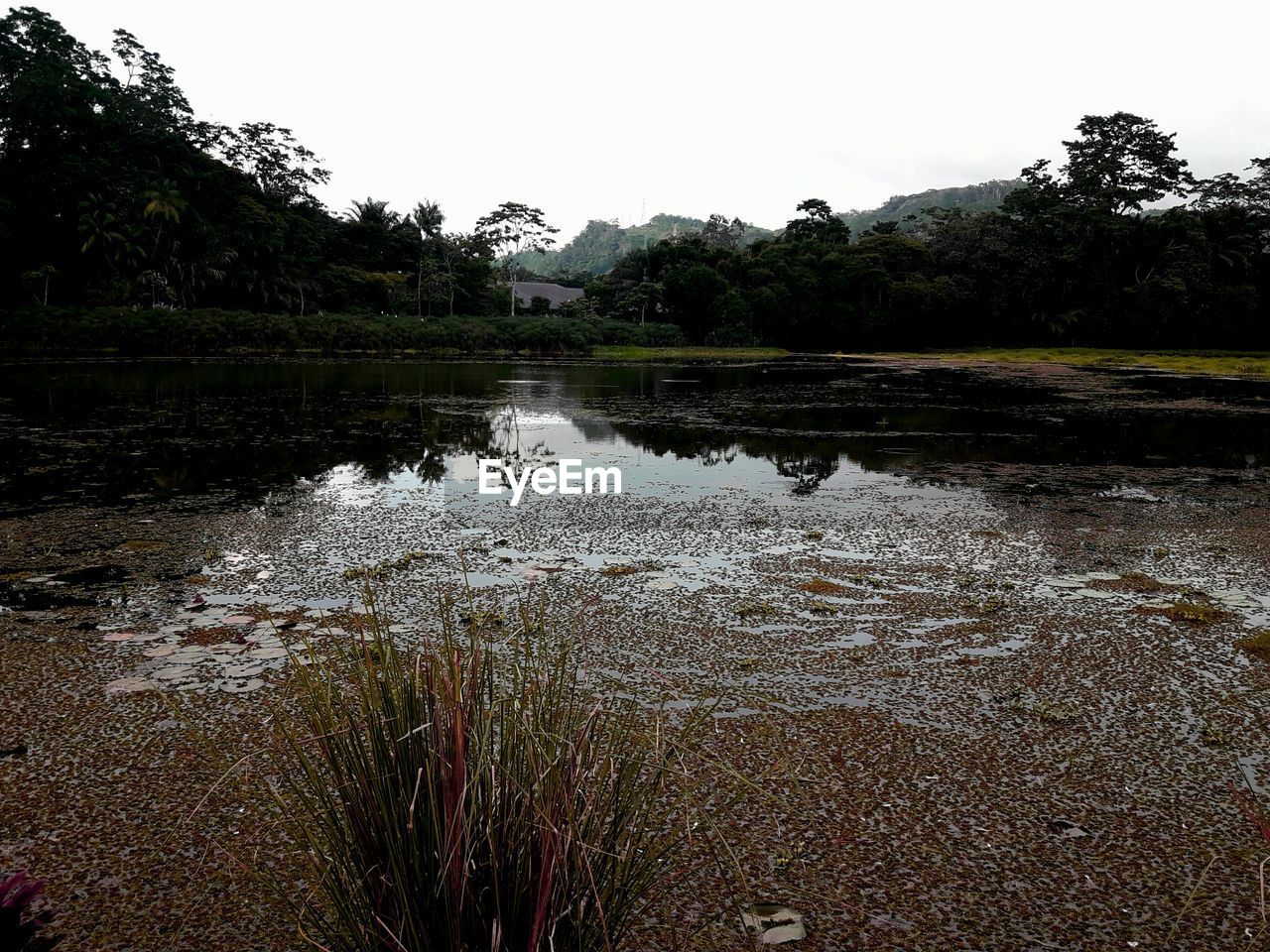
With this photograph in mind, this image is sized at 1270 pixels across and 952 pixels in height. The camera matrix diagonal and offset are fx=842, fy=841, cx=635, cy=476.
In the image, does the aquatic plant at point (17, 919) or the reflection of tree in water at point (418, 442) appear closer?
the aquatic plant at point (17, 919)

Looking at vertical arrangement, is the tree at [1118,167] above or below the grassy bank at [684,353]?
above

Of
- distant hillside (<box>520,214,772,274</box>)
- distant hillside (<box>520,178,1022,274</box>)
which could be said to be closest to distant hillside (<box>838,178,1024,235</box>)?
distant hillside (<box>520,178,1022,274</box>)

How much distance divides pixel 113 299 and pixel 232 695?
37493mm

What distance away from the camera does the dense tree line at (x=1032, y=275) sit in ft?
140

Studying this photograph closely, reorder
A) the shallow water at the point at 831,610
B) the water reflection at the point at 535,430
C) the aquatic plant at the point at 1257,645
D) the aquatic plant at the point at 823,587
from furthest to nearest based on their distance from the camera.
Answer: the water reflection at the point at 535,430 → the aquatic plant at the point at 823,587 → the aquatic plant at the point at 1257,645 → the shallow water at the point at 831,610

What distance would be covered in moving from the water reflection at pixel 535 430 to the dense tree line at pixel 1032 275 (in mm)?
25732

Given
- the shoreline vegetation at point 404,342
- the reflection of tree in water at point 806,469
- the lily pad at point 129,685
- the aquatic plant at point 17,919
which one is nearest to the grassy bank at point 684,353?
the shoreline vegetation at point 404,342

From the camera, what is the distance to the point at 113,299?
34.3 metres

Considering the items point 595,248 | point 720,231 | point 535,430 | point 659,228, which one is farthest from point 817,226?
point 659,228

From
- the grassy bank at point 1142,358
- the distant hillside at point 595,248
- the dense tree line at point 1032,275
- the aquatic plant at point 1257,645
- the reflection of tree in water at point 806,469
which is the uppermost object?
the distant hillside at point 595,248

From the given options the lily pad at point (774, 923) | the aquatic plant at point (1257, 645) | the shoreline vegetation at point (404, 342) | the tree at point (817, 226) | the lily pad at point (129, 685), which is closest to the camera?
the lily pad at point (774, 923)

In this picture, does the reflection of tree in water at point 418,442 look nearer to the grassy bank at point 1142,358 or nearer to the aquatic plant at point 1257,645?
the aquatic plant at point 1257,645

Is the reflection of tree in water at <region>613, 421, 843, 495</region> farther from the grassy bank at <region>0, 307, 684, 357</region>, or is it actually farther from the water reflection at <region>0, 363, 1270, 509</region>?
the grassy bank at <region>0, 307, 684, 357</region>

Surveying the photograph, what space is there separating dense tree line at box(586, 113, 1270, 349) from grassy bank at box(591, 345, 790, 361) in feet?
8.32
